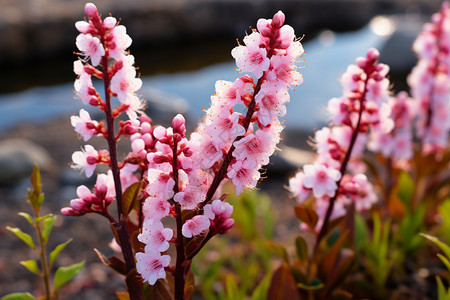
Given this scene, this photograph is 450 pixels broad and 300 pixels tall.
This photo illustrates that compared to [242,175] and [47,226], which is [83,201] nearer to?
[47,226]

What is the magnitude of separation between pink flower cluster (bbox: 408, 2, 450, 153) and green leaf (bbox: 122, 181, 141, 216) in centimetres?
186

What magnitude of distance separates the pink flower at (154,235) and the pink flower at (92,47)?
40cm

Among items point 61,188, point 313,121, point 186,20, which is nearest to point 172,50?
point 186,20

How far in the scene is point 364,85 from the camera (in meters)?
1.52

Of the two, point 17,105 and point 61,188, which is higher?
point 61,188

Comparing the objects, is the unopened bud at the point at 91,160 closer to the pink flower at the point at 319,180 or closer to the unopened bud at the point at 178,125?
the unopened bud at the point at 178,125

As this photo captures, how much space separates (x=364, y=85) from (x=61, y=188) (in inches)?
119

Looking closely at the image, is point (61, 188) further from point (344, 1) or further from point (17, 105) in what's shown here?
point (344, 1)

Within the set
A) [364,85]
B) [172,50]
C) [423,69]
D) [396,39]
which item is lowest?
[172,50]

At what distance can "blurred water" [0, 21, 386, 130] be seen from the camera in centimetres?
640

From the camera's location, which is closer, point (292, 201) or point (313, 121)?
point (292, 201)

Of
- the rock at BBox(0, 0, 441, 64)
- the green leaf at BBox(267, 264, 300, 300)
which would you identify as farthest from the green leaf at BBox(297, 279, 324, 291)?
the rock at BBox(0, 0, 441, 64)

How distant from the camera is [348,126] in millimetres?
1604

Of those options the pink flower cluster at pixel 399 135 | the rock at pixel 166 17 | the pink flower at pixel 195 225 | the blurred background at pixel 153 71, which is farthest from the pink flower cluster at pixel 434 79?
the rock at pixel 166 17
